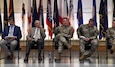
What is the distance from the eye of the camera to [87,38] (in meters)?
6.68

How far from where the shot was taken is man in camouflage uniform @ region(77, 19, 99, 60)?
21.6ft

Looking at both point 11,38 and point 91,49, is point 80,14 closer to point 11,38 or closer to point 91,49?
point 91,49

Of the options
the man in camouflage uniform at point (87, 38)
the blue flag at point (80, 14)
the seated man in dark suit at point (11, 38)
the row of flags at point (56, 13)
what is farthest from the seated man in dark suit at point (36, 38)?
the blue flag at point (80, 14)

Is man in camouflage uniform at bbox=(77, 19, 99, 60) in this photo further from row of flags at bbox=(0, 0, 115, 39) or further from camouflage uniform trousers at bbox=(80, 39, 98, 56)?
row of flags at bbox=(0, 0, 115, 39)

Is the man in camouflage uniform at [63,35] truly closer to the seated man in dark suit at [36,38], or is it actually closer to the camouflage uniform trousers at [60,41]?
the camouflage uniform trousers at [60,41]

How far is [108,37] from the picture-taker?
6.78 m

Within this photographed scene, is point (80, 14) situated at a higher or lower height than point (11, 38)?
higher

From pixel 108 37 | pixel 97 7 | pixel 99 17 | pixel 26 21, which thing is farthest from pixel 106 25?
pixel 26 21

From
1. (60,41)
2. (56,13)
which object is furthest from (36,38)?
(56,13)

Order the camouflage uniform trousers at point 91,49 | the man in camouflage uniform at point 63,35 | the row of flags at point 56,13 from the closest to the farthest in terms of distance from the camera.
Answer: the camouflage uniform trousers at point 91,49 < the man in camouflage uniform at point 63,35 < the row of flags at point 56,13

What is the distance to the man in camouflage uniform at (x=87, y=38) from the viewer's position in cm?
658

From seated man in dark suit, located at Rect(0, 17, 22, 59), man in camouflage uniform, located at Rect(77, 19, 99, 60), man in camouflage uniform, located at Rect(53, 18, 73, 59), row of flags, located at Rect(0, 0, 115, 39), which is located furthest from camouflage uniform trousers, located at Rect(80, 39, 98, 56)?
row of flags, located at Rect(0, 0, 115, 39)

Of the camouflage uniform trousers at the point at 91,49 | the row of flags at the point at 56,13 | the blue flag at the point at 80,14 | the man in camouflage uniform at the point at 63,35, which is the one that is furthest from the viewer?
the blue flag at the point at 80,14

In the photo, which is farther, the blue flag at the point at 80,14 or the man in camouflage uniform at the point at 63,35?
the blue flag at the point at 80,14
